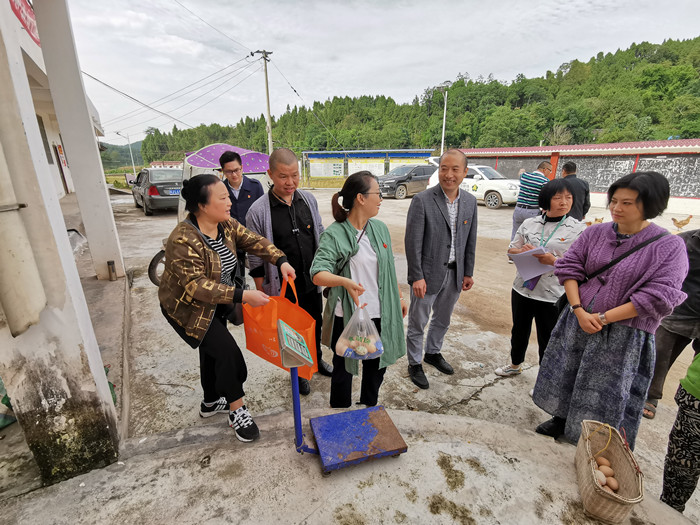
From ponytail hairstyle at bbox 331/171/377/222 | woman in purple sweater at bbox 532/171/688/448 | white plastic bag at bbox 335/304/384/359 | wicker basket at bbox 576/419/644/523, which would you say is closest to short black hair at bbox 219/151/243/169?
ponytail hairstyle at bbox 331/171/377/222

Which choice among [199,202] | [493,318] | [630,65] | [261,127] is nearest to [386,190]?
[493,318]

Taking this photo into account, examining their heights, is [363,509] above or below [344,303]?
below

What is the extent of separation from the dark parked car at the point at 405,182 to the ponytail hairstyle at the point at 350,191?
45.6ft

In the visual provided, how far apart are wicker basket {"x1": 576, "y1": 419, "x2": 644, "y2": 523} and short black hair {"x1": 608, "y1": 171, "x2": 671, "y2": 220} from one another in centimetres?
114

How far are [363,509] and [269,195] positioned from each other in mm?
2042

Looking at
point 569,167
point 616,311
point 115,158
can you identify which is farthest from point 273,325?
point 115,158

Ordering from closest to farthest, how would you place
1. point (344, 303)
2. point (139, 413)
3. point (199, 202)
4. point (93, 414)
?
point (93, 414) → point (199, 202) → point (344, 303) → point (139, 413)

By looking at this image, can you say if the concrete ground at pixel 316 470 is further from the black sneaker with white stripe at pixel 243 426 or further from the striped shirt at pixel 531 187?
the striped shirt at pixel 531 187

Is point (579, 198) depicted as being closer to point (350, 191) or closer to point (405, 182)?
point (350, 191)

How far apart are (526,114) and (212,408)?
59623mm

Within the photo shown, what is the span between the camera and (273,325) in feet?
5.33

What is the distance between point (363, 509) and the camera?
59.7 inches

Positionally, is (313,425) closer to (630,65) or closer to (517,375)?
(517,375)

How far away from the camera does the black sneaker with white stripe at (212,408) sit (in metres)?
2.41
